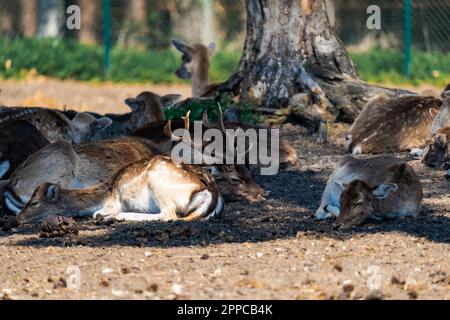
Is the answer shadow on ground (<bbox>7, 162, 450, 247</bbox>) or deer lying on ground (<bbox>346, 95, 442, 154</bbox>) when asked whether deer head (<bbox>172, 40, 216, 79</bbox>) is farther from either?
shadow on ground (<bbox>7, 162, 450, 247</bbox>)

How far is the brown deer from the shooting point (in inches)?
406

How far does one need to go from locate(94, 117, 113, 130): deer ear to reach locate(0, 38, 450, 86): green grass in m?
8.98

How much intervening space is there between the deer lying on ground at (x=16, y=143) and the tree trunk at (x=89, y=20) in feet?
58.3

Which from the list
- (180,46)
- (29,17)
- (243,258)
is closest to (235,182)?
(243,258)

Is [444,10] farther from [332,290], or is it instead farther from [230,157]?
[332,290]

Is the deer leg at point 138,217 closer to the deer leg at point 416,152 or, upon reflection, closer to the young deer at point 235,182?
the young deer at point 235,182

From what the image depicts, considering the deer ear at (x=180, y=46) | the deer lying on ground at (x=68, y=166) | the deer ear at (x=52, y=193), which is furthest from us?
the deer ear at (x=180, y=46)

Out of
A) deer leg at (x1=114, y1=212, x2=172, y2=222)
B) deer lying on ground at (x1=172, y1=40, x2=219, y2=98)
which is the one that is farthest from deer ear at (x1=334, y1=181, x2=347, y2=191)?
deer lying on ground at (x1=172, y1=40, x2=219, y2=98)

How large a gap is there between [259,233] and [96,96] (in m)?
10.9

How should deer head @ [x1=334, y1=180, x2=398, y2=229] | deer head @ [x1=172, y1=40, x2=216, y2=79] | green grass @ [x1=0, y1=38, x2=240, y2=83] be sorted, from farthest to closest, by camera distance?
green grass @ [x1=0, y1=38, x2=240, y2=83] < deer head @ [x1=172, y1=40, x2=216, y2=79] < deer head @ [x1=334, y1=180, x2=398, y2=229]

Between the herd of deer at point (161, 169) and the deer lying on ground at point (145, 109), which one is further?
the deer lying on ground at point (145, 109)

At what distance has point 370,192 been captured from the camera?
8219 mm

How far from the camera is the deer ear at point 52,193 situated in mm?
8641

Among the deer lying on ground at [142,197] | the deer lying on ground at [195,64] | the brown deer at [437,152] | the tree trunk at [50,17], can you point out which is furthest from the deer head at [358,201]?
the tree trunk at [50,17]
